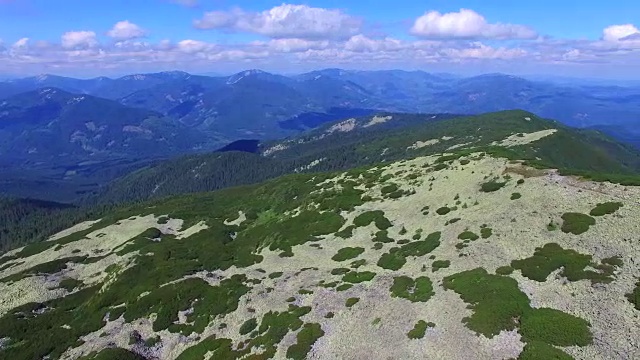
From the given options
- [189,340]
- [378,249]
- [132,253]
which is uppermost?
[378,249]

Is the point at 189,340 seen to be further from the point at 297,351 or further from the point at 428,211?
the point at 428,211

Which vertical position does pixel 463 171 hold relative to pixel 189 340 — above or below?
above

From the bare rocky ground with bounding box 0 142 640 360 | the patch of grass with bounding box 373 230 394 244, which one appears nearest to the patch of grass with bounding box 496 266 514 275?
the bare rocky ground with bounding box 0 142 640 360

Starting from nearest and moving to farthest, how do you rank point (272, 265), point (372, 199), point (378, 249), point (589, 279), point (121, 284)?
point (589, 279)
point (378, 249)
point (272, 265)
point (121, 284)
point (372, 199)

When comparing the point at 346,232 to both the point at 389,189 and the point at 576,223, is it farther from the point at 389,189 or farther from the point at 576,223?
the point at 576,223

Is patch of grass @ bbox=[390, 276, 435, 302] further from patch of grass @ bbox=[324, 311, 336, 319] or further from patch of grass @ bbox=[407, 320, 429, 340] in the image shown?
patch of grass @ bbox=[324, 311, 336, 319]

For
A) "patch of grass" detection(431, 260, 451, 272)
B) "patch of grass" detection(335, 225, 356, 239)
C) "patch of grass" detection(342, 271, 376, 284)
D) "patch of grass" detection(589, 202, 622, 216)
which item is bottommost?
"patch of grass" detection(335, 225, 356, 239)

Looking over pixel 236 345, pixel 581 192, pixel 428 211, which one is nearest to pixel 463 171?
pixel 428 211

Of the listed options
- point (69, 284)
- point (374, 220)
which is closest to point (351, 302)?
point (374, 220)
